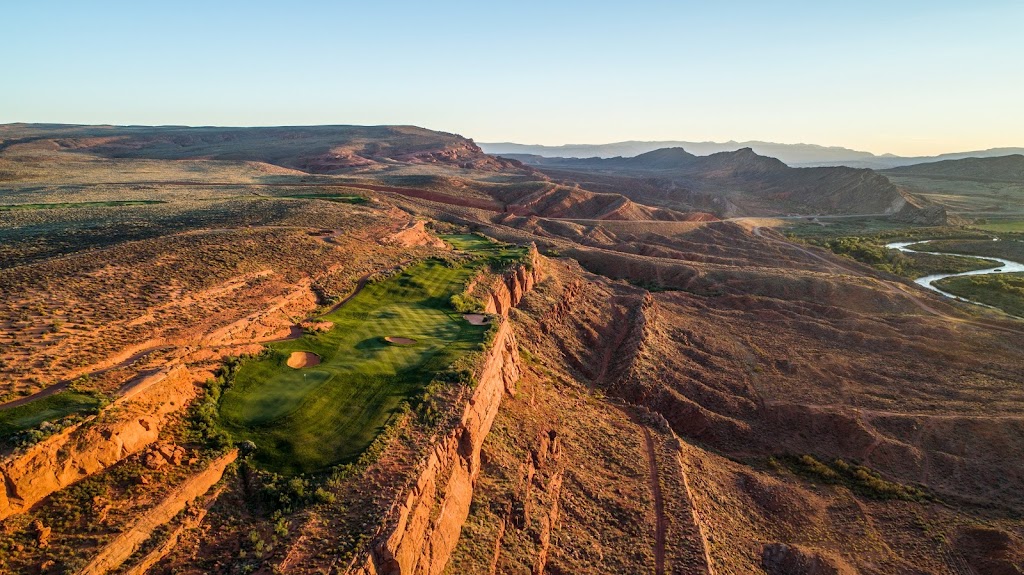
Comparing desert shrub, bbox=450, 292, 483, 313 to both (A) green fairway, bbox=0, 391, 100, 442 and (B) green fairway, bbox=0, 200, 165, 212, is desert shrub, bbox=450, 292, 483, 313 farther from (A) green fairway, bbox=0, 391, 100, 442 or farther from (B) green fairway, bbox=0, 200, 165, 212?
(B) green fairway, bbox=0, 200, 165, 212

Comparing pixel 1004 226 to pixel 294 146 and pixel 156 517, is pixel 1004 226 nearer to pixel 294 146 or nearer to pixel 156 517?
pixel 156 517

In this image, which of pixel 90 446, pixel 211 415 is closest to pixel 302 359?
pixel 211 415

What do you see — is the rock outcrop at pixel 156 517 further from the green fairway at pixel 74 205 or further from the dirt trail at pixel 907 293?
the dirt trail at pixel 907 293

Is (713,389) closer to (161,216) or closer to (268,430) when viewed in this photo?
(268,430)

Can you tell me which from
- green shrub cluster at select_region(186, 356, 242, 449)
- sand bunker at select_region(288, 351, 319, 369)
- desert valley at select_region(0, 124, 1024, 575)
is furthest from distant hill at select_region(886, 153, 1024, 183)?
green shrub cluster at select_region(186, 356, 242, 449)

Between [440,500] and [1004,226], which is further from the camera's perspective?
[1004,226]

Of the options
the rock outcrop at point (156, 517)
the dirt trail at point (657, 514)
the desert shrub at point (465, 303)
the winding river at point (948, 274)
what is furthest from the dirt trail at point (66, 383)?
the winding river at point (948, 274)
